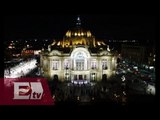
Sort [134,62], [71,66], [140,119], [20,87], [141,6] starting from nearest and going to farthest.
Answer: [140,119] → [141,6] → [20,87] → [71,66] → [134,62]

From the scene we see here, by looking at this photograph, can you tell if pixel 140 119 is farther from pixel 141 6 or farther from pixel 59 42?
pixel 59 42

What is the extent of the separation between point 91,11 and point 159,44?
1.26 metres

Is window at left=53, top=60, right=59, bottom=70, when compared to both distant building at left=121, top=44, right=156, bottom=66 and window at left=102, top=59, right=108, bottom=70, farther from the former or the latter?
distant building at left=121, top=44, right=156, bottom=66

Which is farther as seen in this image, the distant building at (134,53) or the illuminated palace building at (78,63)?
the distant building at (134,53)

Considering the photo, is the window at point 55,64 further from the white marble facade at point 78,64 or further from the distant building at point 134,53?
the distant building at point 134,53

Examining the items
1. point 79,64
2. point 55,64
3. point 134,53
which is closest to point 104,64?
point 79,64

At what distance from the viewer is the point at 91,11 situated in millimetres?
5031

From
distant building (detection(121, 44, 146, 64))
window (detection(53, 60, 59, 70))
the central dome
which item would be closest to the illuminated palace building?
window (detection(53, 60, 59, 70))

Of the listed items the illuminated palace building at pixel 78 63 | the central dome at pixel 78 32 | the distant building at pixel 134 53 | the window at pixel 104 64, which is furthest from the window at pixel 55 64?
the distant building at pixel 134 53

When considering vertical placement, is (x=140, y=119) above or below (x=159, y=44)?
below

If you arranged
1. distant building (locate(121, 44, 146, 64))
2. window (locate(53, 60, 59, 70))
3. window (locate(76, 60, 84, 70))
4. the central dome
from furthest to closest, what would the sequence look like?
the central dome
distant building (locate(121, 44, 146, 64))
window (locate(53, 60, 59, 70))
window (locate(76, 60, 84, 70))

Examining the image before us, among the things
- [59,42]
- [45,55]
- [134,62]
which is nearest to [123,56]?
[134,62]

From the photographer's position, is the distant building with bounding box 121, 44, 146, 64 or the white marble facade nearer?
the white marble facade

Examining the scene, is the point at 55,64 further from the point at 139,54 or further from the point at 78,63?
the point at 139,54
